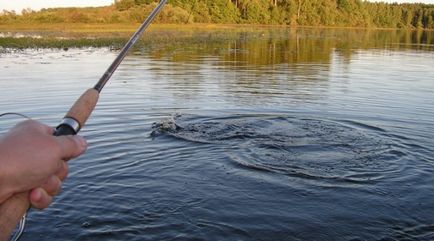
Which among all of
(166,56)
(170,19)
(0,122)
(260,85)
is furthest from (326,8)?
(0,122)

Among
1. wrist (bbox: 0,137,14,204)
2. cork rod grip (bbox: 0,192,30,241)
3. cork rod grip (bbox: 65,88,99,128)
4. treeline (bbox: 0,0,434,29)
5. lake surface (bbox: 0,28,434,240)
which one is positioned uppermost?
treeline (bbox: 0,0,434,29)

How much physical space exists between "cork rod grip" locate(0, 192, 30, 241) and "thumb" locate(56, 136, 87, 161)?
0.89 feet

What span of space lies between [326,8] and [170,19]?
56.6m

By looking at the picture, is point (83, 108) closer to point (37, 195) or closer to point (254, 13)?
point (37, 195)

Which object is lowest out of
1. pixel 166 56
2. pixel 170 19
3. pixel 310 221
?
pixel 310 221

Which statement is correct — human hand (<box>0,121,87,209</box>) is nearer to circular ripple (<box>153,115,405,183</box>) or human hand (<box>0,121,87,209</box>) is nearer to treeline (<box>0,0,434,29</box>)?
circular ripple (<box>153,115,405,183</box>)

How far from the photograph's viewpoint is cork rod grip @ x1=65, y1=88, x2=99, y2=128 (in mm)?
2748

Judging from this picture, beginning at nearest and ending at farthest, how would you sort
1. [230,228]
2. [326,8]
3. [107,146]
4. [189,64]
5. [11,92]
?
[230,228] → [107,146] → [11,92] → [189,64] → [326,8]

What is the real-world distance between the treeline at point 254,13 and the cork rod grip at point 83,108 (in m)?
92.7

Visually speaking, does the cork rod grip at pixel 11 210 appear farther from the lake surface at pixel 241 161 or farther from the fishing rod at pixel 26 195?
the lake surface at pixel 241 161

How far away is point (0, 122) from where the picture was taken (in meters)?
13.5

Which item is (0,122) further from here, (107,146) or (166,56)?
(166,56)

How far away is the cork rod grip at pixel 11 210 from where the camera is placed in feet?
7.05

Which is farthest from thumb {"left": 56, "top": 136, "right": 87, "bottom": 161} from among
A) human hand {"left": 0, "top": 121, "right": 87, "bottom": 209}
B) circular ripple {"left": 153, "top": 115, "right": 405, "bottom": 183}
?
circular ripple {"left": 153, "top": 115, "right": 405, "bottom": 183}
